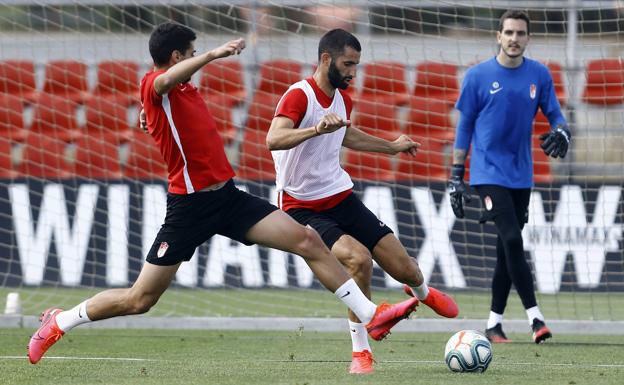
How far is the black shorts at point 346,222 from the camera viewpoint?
784 centimetres

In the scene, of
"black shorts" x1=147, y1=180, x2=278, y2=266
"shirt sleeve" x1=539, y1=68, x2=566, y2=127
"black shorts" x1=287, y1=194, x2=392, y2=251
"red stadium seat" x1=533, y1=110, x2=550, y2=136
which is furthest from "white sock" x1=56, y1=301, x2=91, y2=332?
"red stadium seat" x1=533, y1=110, x2=550, y2=136

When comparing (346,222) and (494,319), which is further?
→ (494,319)

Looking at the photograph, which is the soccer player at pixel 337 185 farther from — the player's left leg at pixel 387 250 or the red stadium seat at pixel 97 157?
the red stadium seat at pixel 97 157

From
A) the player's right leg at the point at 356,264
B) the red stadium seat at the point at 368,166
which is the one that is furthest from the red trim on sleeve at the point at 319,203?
the red stadium seat at the point at 368,166

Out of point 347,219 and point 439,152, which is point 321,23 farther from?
point 347,219

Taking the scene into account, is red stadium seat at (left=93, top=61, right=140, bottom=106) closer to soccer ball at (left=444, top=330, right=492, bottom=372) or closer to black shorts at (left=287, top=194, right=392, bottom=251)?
black shorts at (left=287, top=194, right=392, bottom=251)

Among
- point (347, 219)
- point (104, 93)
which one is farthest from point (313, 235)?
point (104, 93)

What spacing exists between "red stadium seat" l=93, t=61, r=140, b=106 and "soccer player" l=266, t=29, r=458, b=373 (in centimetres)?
655

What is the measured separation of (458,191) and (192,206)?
9.31 feet

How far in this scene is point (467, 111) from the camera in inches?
380

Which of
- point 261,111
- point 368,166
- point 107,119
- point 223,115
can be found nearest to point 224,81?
point 223,115

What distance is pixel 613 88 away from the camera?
13.3m

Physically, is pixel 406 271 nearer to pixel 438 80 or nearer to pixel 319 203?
pixel 319 203

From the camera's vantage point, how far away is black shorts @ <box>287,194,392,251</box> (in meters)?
7.84
